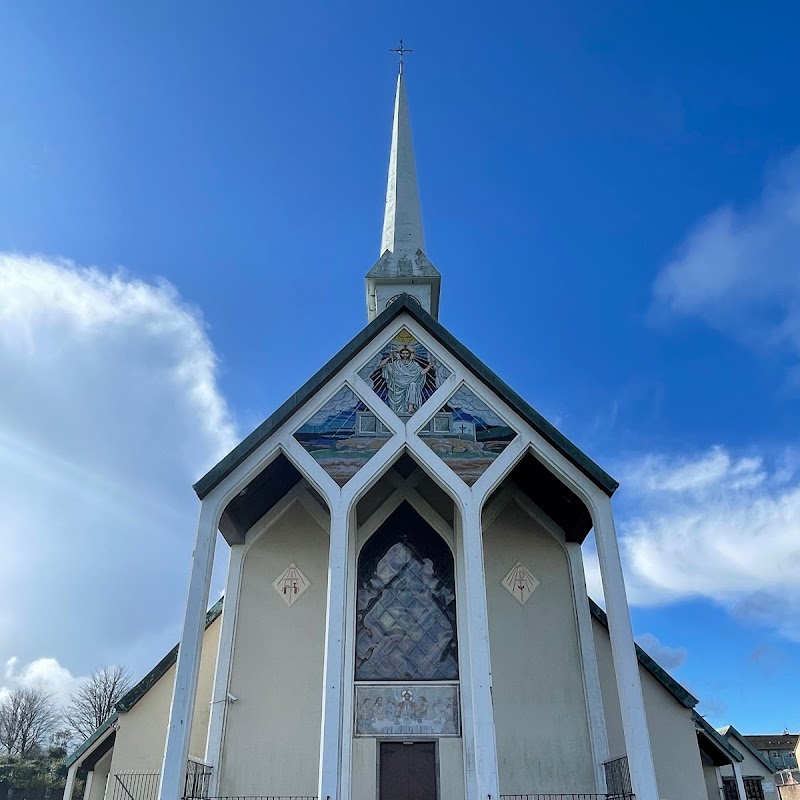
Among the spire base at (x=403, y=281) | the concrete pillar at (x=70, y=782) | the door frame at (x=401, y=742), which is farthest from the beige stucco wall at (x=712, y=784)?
the spire base at (x=403, y=281)

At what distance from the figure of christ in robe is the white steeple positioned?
4191mm

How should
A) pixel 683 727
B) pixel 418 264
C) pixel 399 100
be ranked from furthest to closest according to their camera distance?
pixel 399 100, pixel 418 264, pixel 683 727

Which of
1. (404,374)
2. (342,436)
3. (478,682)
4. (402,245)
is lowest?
(478,682)

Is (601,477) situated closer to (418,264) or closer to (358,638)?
(358,638)

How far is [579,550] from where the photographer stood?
13.8 meters

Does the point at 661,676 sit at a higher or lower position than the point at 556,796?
higher

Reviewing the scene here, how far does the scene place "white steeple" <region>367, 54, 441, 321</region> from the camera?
17969mm

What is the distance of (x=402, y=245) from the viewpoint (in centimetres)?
1902

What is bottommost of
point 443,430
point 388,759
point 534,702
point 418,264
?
point 388,759

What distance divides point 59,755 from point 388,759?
31.0m

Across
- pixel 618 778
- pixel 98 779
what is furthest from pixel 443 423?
pixel 98 779

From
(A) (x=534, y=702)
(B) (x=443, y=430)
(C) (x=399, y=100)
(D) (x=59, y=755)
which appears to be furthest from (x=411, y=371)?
(D) (x=59, y=755)

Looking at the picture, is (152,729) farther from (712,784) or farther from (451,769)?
(712,784)

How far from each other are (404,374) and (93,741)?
8733 mm
